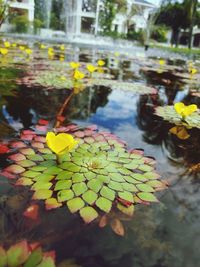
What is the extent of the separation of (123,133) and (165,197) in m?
0.81

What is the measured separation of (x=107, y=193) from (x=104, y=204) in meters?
0.07

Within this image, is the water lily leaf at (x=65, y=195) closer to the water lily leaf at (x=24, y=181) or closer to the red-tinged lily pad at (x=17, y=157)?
the water lily leaf at (x=24, y=181)

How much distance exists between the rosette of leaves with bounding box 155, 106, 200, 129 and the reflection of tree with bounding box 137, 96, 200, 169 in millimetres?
58

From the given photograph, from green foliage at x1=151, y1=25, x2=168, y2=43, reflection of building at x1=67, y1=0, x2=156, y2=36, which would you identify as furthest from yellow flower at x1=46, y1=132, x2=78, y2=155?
green foliage at x1=151, y1=25, x2=168, y2=43

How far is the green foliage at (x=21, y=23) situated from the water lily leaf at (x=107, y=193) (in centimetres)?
1639

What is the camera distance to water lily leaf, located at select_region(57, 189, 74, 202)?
1.11 meters

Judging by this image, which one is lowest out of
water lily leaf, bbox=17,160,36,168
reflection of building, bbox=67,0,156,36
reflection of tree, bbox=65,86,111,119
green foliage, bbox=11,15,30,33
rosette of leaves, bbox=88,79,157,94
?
water lily leaf, bbox=17,160,36,168

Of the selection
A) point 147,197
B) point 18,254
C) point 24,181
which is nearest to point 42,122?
point 24,181

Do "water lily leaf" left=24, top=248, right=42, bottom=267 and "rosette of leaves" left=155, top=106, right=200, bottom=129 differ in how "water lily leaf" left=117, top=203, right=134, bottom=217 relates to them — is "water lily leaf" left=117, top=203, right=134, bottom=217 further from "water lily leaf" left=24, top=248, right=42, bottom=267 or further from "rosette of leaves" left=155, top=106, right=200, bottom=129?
"rosette of leaves" left=155, top=106, right=200, bottom=129

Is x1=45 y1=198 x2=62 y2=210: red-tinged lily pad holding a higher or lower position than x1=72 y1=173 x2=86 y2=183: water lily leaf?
lower

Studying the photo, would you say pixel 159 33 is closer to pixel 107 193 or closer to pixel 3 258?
pixel 107 193

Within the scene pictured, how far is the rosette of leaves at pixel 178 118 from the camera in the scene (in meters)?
2.22

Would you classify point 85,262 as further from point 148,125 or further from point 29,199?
point 148,125

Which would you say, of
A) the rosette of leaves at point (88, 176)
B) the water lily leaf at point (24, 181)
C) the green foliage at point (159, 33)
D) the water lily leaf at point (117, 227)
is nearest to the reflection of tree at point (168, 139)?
the rosette of leaves at point (88, 176)
